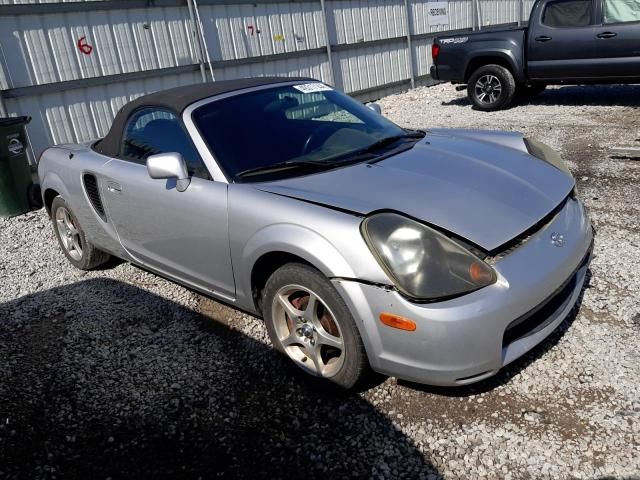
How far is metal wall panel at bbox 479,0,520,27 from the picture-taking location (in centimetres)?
1675

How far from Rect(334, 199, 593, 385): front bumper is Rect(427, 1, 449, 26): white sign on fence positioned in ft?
43.6

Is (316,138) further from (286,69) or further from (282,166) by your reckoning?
(286,69)

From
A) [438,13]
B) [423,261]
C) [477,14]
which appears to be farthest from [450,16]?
[423,261]

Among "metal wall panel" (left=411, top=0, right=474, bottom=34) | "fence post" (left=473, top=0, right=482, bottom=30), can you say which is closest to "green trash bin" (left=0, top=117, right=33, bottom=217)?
"metal wall panel" (left=411, top=0, right=474, bottom=34)

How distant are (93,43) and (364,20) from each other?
6.44m

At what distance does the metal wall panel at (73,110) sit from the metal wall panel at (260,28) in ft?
4.80

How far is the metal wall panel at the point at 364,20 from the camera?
11703 millimetres

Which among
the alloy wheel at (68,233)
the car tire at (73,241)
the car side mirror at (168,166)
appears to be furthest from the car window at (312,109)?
the alloy wheel at (68,233)

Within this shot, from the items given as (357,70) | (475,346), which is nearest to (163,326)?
(475,346)

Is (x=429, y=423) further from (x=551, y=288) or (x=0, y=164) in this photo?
(x=0, y=164)

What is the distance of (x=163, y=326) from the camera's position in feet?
12.2

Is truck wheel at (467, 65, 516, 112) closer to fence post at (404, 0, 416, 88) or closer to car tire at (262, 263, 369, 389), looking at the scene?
fence post at (404, 0, 416, 88)

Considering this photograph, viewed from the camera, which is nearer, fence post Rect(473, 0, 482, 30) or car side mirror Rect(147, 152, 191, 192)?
car side mirror Rect(147, 152, 191, 192)

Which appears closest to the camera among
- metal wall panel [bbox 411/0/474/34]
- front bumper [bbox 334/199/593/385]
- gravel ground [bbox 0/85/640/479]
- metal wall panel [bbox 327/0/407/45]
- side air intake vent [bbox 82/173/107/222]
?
front bumper [bbox 334/199/593/385]
